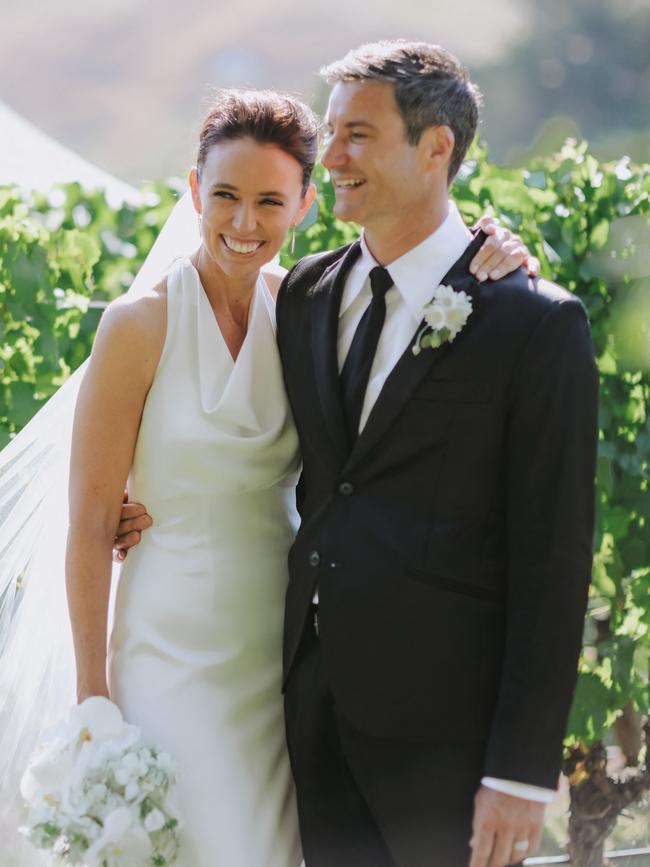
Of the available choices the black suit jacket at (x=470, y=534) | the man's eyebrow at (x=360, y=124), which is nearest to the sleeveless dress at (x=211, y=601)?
the black suit jacket at (x=470, y=534)

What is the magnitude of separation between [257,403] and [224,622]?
50cm

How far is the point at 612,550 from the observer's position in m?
4.60

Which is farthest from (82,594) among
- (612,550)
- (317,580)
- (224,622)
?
(612,550)

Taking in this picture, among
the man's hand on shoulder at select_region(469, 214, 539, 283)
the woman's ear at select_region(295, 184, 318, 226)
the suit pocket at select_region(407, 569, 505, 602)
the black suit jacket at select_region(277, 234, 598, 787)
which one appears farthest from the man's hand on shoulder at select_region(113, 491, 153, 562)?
the man's hand on shoulder at select_region(469, 214, 539, 283)

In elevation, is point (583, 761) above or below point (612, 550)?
below

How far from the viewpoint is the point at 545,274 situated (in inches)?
176

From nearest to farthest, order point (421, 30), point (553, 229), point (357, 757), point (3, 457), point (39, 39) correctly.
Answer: point (357, 757), point (3, 457), point (553, 229), point (39, 39), point (421, 30)

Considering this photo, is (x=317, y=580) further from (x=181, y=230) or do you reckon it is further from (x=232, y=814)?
(x=181, y=230)

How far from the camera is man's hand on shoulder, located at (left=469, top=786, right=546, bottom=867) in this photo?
2621mm

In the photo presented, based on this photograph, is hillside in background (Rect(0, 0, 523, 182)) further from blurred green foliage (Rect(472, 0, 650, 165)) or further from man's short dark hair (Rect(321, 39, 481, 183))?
man's short dark hair (Rect(321, 39, 481, 183))

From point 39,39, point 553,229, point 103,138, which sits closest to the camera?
point 553,229

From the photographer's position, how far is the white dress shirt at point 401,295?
9.23ft

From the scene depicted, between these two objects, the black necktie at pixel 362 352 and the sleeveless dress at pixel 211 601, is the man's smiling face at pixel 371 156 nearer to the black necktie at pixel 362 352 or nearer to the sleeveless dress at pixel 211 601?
the black necktie at pixel 362 352

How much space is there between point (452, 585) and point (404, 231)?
77cm
